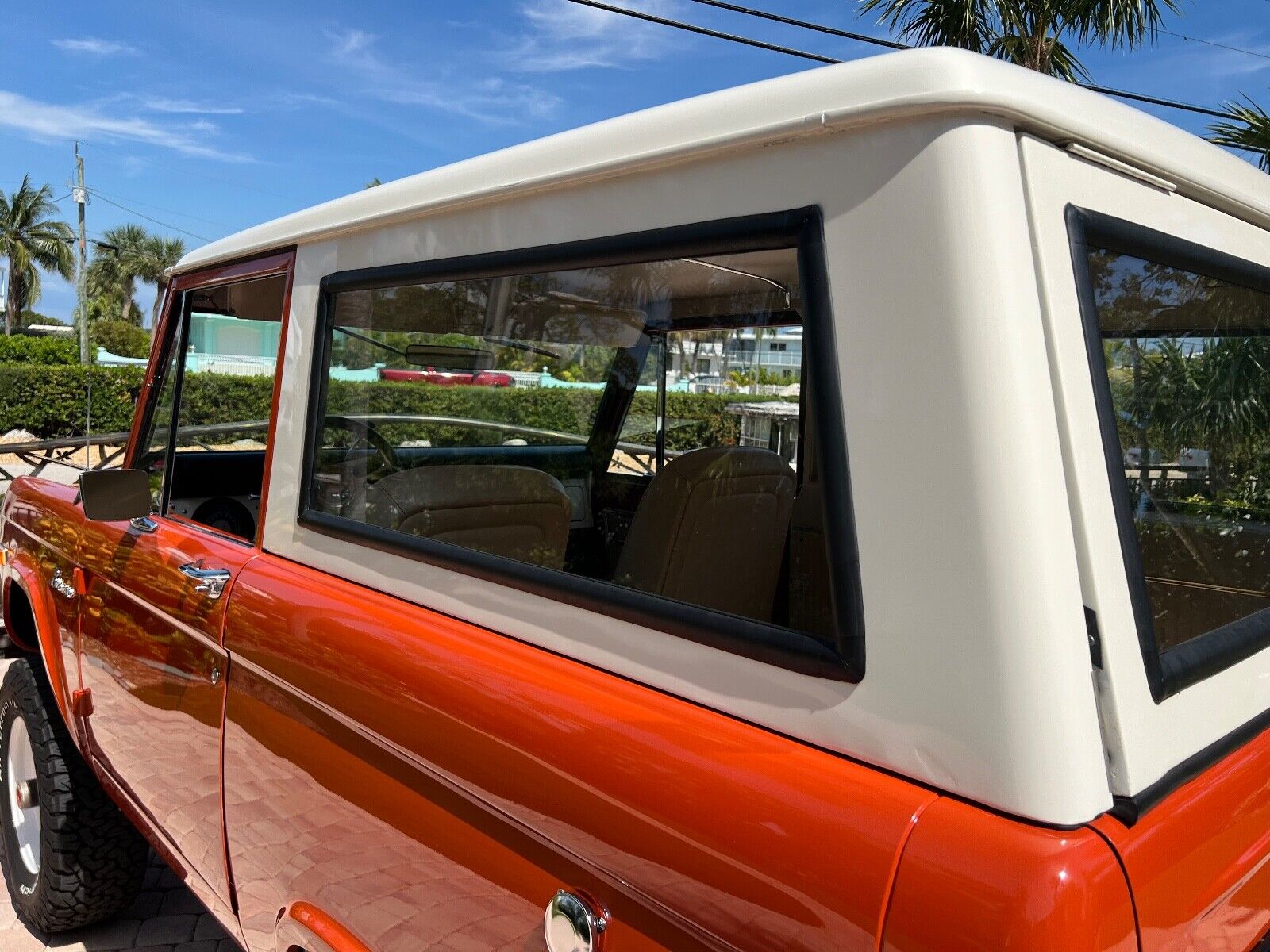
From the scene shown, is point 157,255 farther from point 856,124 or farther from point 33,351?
point 856,124

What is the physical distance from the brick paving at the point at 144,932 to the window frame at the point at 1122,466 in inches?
118

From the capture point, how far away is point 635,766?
3.72 ft

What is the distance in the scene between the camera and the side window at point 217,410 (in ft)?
7.64

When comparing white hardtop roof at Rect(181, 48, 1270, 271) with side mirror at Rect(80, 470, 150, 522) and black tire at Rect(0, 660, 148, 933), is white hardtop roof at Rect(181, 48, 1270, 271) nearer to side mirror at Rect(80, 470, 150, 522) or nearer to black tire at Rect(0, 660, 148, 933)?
side mirror at Rect(80, 470, 150, 522)

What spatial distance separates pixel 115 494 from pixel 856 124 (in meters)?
1.94

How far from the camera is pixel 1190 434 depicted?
53.3 inches

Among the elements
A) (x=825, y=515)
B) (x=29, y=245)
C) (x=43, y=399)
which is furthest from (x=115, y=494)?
(x=29, y=245)

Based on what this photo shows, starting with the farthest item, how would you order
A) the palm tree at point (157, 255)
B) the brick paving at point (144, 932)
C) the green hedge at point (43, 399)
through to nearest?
the palm tree at point (157, 255) → the green hedge at point (43, 399) → the brick paving at point (144, 932)

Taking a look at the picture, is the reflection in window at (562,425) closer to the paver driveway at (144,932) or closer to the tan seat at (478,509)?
the tan seat at (478,509)

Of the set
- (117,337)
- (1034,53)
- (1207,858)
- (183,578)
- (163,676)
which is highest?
(117,337)

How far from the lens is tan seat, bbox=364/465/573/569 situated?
1845 mm

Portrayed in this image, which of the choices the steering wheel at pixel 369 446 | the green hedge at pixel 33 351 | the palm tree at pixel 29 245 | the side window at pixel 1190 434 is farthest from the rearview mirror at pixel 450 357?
the palm tree at pixel 29 245

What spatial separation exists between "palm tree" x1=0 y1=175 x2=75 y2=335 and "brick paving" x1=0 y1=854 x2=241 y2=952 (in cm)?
6555

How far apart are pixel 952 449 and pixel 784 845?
1.46 feet
